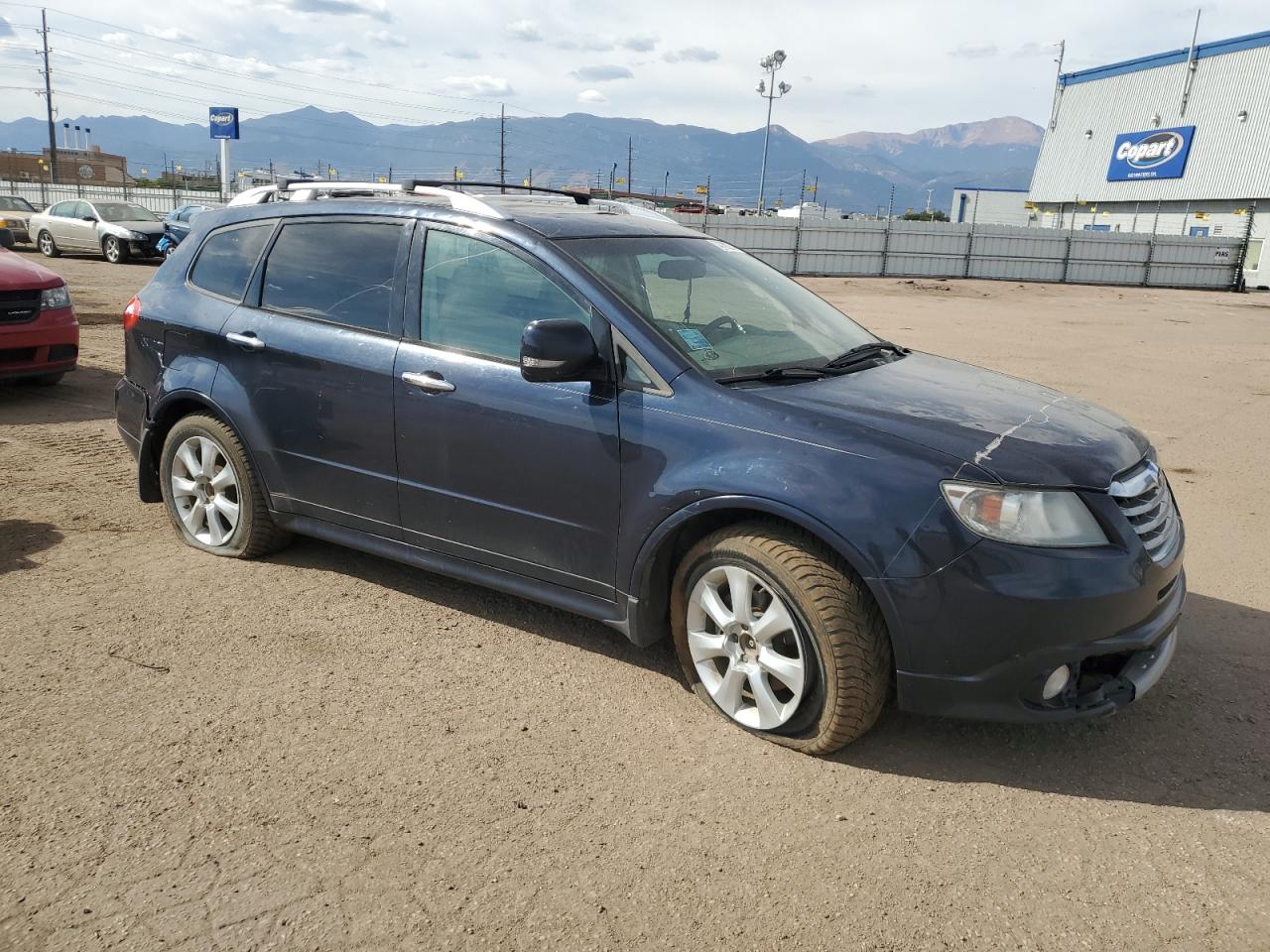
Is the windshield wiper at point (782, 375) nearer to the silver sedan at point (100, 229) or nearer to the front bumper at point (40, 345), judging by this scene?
the front bumper at point (40, 345)

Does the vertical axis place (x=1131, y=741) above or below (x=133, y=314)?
below

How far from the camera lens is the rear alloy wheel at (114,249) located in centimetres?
2255

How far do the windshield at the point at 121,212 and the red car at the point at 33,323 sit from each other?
1659 cm

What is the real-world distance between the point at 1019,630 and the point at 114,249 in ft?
80.0

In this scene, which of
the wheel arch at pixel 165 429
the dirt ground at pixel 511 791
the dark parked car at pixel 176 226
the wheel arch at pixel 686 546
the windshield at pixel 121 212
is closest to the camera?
the dirt ground at pixel 511 791

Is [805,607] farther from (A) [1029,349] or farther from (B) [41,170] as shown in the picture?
(B) [41,170]

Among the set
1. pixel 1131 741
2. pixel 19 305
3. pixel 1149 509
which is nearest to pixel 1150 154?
pixel 19 305

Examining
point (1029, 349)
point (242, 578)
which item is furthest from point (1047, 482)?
point (1029, 349)

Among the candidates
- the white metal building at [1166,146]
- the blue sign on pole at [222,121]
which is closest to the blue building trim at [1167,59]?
the white metal building at [1166,146]

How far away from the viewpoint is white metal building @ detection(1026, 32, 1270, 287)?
4638cm

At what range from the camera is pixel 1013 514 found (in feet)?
9.59

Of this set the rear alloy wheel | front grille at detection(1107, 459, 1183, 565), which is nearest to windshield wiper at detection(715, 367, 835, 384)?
front grille at detection(1107, 459, 1183, 565)

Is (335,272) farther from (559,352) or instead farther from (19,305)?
(19,305)

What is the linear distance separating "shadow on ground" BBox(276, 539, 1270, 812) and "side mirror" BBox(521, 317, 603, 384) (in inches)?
48.0
